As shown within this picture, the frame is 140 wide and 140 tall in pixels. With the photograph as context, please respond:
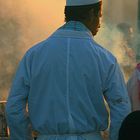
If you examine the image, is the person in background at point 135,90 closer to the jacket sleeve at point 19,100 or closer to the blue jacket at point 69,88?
the blue jacket at point 69,88

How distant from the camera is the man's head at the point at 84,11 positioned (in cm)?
354

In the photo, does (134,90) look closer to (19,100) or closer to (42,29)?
(19,100)

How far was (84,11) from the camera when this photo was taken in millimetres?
3547

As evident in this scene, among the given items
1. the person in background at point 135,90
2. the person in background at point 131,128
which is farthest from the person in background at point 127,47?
the person in background at point 131,128

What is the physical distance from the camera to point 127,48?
499 inches

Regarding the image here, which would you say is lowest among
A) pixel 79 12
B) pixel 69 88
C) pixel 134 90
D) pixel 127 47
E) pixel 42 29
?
pixel 127 47

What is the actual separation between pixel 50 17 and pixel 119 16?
2.73 m

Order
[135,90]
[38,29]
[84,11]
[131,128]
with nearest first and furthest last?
[131,128] < [84,11] < [135,90] < [38,29]

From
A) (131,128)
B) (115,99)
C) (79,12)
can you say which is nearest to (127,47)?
(79,12)

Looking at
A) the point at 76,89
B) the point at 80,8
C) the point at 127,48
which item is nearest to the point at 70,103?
the point at 76,89

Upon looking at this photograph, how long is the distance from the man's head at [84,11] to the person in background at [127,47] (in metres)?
7.86

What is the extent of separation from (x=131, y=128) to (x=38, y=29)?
886cm

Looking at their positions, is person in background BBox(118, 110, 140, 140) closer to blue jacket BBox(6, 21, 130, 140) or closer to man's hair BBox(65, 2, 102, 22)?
blue jacket BBox(6, 21, 130, 140)

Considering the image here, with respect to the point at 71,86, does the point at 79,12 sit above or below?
above
